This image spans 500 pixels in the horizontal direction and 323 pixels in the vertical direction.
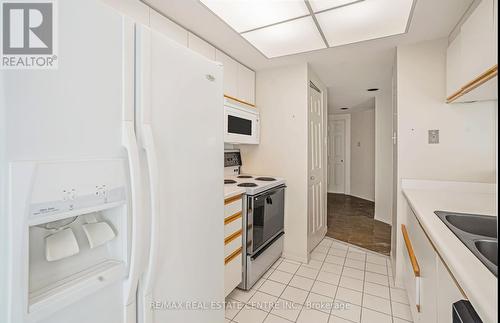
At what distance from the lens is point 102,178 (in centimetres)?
71

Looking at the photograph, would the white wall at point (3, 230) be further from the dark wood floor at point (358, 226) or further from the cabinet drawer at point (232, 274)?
the dark wood floor at point (358, 226)

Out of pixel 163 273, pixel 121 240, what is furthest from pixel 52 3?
pixel 163 273

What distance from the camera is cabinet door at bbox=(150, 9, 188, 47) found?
1605 mm

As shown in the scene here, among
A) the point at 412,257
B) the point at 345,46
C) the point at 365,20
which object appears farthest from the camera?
the point at 345,46

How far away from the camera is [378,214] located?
420 centimetres

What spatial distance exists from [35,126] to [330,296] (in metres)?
2.26

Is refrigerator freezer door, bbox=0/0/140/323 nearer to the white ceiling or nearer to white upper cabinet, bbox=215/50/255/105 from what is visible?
the white ceiling

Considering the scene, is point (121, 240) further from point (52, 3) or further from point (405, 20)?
point (405, 20)

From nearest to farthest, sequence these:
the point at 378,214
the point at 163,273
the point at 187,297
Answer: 1. the point at 163,273
2. the point at 187,297
3. the point at 378,214

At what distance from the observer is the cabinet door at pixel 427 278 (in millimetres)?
1065

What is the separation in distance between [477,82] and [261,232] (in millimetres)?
1869

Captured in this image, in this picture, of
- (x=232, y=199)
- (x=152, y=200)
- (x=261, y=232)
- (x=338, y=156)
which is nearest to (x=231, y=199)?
(x=232, y=199)

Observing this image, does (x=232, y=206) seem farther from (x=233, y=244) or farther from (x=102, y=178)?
(x=102, y=178)

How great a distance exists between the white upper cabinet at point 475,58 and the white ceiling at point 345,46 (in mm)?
215
